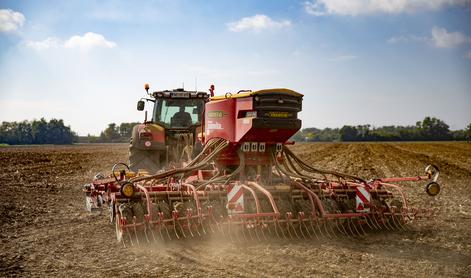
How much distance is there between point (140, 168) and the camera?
9836 millimetres

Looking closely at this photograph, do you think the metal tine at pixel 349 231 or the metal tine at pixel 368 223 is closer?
the metal tine at pixel 349 231

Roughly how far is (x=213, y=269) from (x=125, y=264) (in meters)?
0.97

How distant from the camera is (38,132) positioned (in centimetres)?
7625

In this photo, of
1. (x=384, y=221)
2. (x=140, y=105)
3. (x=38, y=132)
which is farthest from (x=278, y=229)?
(x=38, y=132)

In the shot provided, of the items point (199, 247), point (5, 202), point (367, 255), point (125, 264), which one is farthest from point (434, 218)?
point (5, 202)

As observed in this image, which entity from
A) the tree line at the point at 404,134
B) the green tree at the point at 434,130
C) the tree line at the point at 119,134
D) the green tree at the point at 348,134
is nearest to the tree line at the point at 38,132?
the tree line at the point at 119,134

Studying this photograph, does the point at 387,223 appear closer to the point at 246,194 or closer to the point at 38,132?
the point at 246,194

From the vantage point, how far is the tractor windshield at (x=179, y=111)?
10.2 metres

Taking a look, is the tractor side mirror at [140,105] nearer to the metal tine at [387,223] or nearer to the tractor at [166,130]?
the tractor at [166,130]

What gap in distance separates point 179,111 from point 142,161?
4.53ft

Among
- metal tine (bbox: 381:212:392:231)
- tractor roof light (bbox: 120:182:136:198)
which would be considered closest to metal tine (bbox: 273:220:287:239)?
metal tine (bbox: 381:212:392:231)

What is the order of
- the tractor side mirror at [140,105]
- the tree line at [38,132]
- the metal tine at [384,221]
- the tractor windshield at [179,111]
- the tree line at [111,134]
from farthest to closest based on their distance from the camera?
the tree line at [111,134]
the tree line at [38,132]
the tractor windshield at [179,111]
the tractor side mirror at [140,105]
the metal tine at [384,221]

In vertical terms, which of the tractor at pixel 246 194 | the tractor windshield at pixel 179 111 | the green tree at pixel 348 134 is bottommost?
the tractor at pixel 246 194

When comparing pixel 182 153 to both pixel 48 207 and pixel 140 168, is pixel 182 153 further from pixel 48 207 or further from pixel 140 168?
pixel 48 207
